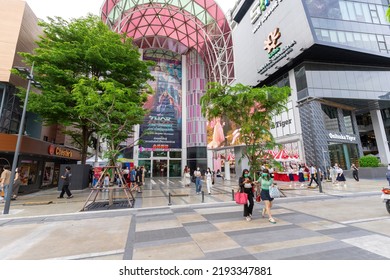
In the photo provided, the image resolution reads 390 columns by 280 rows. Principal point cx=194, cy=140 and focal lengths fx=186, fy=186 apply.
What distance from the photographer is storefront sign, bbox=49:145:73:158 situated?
16.9m

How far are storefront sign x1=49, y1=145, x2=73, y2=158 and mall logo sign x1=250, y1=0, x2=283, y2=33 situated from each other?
109 feet

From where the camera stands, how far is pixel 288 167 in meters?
24.5

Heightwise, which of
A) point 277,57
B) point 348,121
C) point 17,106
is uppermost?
point 277,57

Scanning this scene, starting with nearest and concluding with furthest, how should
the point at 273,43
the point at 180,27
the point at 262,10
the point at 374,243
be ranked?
the point at 374,243, the point at 273,43, the point at 262,10, the point at 180,27

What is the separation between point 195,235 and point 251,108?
8.33m

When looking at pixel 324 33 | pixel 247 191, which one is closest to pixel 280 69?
pixel 324 33

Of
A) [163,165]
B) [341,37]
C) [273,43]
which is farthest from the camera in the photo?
[163,165]

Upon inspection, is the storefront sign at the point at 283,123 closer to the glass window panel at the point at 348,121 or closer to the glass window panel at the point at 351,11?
the glass window panel at the point at 348,121

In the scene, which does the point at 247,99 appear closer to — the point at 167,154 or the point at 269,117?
the point at 269,117

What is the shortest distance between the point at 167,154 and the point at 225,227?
3392cm

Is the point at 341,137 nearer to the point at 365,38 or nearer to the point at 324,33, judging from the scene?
the point at 324,33

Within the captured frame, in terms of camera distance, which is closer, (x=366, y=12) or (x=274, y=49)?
(x=274, y=49)

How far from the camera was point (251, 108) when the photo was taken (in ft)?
37.3

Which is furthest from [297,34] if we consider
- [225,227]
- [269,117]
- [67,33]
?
[225,227]
